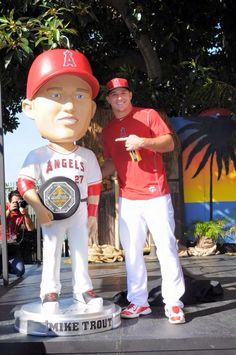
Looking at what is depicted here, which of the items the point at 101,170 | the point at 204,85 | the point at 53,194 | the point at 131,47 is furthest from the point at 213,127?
the point at 53,194

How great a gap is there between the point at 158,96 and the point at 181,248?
2.27 metres

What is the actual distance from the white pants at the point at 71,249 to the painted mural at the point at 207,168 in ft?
14.7

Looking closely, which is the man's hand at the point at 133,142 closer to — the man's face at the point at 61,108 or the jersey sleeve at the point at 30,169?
the man's face at the point at 61,108

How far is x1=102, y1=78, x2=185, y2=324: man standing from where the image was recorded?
3.34 m

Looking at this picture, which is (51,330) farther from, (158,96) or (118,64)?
(118,64)

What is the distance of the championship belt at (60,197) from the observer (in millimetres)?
3186

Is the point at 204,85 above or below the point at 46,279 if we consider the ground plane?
above

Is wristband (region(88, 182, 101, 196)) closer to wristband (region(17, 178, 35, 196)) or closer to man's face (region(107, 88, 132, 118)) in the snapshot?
wristband (region(17, 178, 35, 196))

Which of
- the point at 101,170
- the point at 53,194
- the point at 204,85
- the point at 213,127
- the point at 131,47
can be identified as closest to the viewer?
the point at 53,194

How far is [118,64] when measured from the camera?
8461mm

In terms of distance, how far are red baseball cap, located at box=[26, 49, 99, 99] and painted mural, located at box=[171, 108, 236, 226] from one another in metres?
4.49

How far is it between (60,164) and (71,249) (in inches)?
22.5

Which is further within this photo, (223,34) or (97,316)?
(223,34)

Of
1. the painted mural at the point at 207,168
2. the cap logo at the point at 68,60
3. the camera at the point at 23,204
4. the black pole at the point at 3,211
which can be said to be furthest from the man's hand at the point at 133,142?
the painted mural at the point at 207,168
